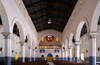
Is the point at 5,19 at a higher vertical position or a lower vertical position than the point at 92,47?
higher

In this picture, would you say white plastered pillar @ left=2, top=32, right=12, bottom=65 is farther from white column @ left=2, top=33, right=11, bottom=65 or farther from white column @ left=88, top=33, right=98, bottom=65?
white column @ left=88, top=33, right=98, bottom=65

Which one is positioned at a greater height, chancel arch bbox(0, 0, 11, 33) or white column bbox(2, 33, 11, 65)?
chancel arch bbox(0, 0, 11, 33)

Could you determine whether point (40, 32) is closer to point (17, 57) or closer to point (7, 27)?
point (17, 57)

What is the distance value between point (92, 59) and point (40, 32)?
81.1ft

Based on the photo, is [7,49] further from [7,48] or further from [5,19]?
[5,19]

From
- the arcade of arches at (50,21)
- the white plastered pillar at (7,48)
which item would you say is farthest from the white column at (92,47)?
the white plastered pillar at (7,48)

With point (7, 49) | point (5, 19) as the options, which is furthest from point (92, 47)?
point (5, 19)

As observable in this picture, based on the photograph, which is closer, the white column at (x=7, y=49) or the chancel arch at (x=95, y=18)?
the chancel arch at (x=95, y=18)

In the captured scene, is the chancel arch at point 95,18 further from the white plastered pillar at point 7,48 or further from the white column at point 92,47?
the white plastered pillar at point 7,48

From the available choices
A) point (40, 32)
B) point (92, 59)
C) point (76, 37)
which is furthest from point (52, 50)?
point (92, 59)

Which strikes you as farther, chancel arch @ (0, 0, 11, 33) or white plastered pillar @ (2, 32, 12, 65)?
white plastered pillar @ (2, 32, 12, 65)

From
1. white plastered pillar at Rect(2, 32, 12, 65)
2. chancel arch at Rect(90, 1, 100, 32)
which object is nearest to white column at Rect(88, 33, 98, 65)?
chancel arch at Rect(90, 1, 100, 32)

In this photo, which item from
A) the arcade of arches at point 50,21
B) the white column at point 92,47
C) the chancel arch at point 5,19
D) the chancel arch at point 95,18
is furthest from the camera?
the white column at point 92,47

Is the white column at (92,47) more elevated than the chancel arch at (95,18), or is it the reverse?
the chancel arch at (95,18)
